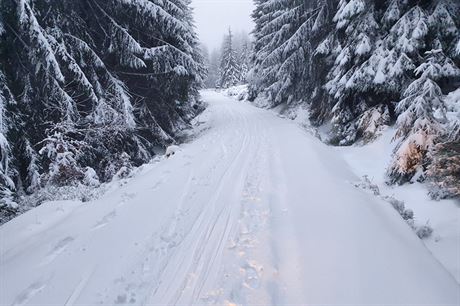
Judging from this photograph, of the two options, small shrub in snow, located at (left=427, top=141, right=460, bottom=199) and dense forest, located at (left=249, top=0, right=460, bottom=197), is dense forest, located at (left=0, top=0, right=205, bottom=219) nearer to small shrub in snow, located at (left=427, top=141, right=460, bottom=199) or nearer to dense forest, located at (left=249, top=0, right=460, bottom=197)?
dense forest, located at (left=249, top=0, right=460, bottom=197)

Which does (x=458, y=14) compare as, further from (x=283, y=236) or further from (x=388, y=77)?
(x=283, y=236)

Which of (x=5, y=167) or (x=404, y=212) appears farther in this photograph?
(x=5, y=167)

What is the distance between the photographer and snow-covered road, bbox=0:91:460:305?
3.90 m

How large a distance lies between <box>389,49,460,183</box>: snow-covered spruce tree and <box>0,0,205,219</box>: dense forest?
24.7 feet

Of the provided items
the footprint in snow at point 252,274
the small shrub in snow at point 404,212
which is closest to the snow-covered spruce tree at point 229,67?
the small shrub in snow at point 404,212

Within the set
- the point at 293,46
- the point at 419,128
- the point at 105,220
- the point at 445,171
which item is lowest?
the point at 105,220

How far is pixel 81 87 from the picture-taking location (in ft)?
35.1

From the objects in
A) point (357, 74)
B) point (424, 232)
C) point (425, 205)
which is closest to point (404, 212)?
point (424, 232)

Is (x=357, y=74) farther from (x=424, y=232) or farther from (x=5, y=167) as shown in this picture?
(x=5, y=167)

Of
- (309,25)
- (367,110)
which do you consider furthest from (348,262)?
(309,25)

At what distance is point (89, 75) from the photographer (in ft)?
37.3

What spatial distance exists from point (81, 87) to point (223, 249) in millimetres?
8309

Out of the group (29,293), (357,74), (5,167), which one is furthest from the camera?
(357,74)

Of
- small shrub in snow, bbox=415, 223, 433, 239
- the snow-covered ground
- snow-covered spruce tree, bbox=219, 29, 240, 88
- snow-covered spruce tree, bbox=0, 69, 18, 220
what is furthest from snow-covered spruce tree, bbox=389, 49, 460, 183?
snow-covered spruce tree, bbox=219, 29, 240, 88
